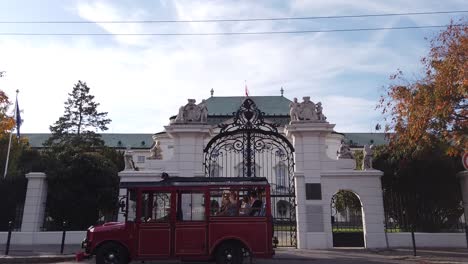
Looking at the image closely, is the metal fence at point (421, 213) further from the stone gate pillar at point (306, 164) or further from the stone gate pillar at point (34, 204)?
the stone gate pillar at point (34, 204)

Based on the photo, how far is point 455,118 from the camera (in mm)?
15289

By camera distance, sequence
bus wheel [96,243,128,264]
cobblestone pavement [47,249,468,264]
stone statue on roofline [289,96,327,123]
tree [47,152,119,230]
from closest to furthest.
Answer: bus wheel [96,243,128,264]
cobblestone pavement [47,249,468,264]
stone statue on roofline [289,96,327,123]
tree [47,152,119,230]

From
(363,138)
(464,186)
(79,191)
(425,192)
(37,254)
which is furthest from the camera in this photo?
(363,138)

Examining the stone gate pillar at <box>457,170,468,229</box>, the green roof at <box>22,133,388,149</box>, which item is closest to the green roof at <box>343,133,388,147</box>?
Answer: the green roof at <box>22,133,388,149</box>

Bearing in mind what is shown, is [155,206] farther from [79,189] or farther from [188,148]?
[79,189]

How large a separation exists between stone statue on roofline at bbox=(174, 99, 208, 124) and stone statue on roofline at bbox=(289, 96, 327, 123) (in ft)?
13.7

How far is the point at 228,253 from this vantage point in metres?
11.8

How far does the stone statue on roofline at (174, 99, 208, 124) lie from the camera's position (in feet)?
61.8

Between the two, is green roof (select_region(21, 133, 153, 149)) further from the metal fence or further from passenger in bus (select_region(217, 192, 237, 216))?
passenger in bus (select_region(217, 192, 237, 216))

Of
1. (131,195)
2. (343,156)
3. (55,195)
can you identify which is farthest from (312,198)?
(55,195)

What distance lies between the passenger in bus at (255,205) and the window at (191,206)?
4.78ft

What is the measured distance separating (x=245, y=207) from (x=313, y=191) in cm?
658

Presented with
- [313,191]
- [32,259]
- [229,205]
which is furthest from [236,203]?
[32,259]

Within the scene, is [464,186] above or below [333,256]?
above
